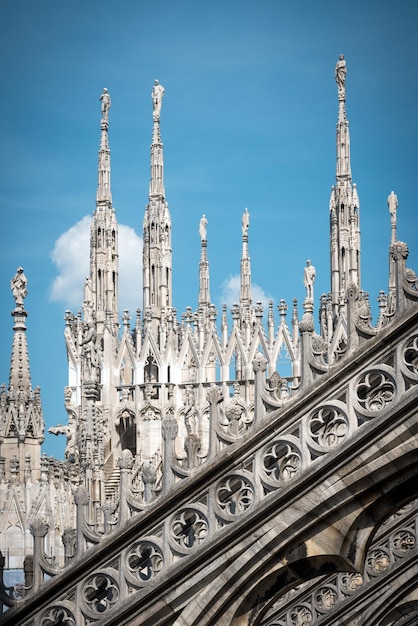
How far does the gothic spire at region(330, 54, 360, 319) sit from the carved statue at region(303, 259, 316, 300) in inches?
25.0

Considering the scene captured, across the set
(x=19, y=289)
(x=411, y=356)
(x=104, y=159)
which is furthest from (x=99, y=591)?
(x=104, y=159)

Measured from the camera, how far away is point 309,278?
1689 inches

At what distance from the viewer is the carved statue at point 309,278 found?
42750 mm

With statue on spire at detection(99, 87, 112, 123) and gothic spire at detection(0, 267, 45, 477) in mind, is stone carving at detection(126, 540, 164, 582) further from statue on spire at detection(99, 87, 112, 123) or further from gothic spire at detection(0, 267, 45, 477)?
statue on spire at detection(99, 87, 112, 123)

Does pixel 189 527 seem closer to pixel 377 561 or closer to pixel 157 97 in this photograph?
pixel 377 561

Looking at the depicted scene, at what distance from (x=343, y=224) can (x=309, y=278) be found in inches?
78.1

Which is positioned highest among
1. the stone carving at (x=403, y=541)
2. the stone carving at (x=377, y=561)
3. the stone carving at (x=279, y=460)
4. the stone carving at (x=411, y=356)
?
→ the stone carving at (x=403, y=541)

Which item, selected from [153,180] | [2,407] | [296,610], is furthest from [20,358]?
[153,180]

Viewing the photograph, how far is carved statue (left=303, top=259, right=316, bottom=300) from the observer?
140 ft

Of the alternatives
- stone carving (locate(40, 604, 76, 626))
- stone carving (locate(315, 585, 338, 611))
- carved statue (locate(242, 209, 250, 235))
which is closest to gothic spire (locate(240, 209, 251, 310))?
carved statue (locate(242, 209, 250, 235))

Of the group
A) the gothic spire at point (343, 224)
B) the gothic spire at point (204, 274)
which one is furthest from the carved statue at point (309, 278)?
the gothic spire at point (204, 274)

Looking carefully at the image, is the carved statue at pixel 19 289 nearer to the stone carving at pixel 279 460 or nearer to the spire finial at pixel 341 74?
the stone carving at pixel 279 460

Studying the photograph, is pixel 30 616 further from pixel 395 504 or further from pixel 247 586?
pixel 395 504

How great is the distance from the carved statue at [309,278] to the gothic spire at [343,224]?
0.64 meters
